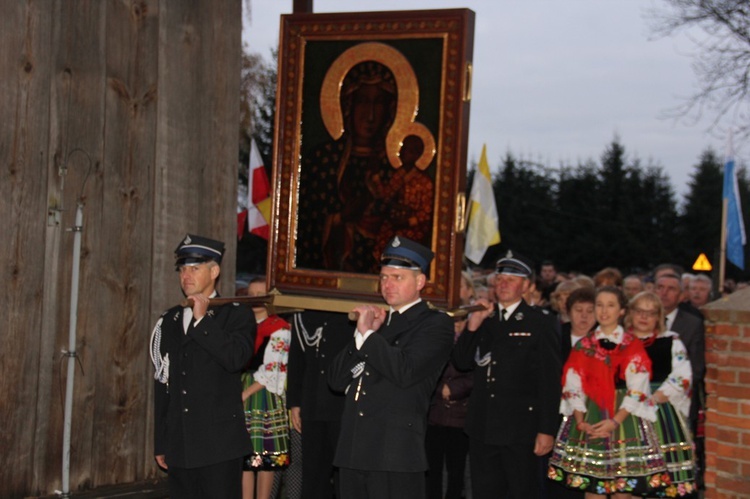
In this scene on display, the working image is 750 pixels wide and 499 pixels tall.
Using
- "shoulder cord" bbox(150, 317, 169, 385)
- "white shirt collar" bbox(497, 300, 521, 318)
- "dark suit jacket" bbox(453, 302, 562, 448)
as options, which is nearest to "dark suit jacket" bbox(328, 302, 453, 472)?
"shoulder cord" bbox(150, 317, 169, 385)

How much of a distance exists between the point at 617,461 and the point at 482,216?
5788mm

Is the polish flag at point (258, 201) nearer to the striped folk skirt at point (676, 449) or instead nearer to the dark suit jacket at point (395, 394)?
the striped folk skirt at point (676, 449)

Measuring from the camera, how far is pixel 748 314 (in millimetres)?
5691

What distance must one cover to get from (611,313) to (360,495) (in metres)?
2.51

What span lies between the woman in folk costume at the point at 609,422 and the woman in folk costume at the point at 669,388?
8cm

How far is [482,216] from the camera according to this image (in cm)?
1266

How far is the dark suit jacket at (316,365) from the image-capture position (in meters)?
7.58

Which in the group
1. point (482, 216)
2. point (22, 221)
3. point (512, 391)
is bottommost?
point (512, 391)

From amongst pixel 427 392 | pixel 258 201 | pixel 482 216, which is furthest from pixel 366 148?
pixel 482 216

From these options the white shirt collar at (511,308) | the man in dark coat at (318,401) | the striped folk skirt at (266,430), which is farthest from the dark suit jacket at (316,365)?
the white shirt collar at (511,308)

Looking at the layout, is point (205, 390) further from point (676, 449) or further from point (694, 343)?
point (694, 343)

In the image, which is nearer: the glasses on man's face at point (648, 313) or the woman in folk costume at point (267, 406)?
the glasses on man's face at point (648, 313)

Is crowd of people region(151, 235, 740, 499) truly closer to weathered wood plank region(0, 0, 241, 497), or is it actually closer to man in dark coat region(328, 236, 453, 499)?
man in dark coat region(328, 236, 453, 499)

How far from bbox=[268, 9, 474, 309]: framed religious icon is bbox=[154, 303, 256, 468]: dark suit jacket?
0.75 meters
